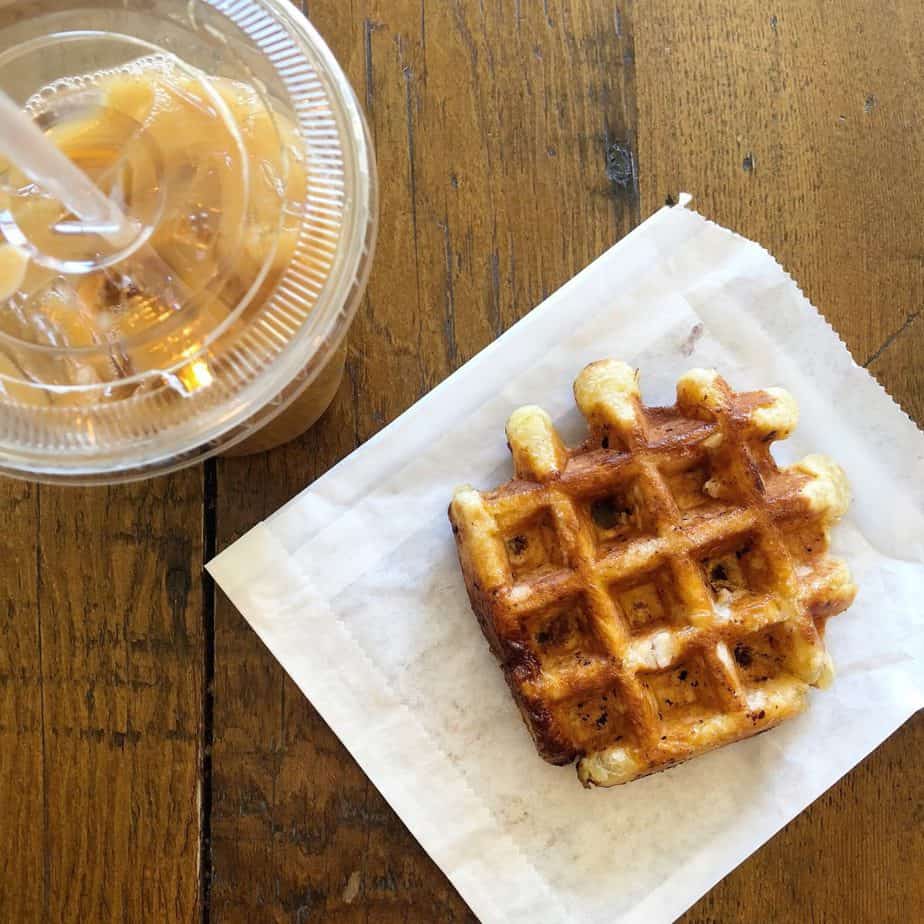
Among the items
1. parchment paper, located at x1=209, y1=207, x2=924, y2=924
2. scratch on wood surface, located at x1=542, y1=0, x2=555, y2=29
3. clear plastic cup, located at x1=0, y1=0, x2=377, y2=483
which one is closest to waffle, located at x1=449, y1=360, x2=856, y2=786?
parchment paper, located at x1=209, y1=207, x2=924, y2=924

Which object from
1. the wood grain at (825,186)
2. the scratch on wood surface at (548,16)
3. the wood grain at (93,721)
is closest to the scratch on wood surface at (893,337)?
the wood grain at (825,186)

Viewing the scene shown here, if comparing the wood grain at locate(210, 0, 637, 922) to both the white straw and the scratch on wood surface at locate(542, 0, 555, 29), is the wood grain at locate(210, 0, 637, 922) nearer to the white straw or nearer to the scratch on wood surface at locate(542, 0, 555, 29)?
the scratch on wood surface at locate(542, 0, 555, 29)

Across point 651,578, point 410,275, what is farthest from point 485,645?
point 410,275

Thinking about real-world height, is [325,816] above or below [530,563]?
below

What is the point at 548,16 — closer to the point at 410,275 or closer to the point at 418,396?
the point at 410,275

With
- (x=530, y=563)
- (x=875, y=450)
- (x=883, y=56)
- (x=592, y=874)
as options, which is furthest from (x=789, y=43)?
(x=592, y=874)

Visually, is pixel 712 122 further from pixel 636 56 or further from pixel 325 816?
pixel 325 816
